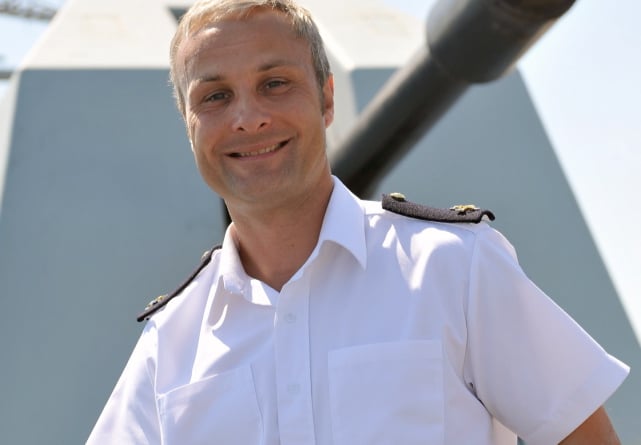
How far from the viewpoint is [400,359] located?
1.00 m

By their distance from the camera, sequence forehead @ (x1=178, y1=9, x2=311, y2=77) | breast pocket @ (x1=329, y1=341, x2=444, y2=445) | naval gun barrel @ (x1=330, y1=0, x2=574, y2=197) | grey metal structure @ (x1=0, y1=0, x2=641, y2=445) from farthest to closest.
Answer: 1. grey metal structure @ (x1=0, y1=0, x2=641, y2=445)
2. naval gun barrel @ (x1=330, y1=0, x2=574, y2=197)
3. forehead @ (x1=178, y1=9, x2=311, y2=77)
4. breast pocket @ (x1=329, y1=341, x2=444, y2=445)

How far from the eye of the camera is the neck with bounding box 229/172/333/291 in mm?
1118

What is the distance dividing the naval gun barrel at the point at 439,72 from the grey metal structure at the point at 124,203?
94mm

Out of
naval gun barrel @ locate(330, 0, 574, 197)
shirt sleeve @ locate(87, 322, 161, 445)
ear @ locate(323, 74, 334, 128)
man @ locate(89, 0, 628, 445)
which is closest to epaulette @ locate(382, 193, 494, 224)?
man @ locate(89, 0, 628, 445)

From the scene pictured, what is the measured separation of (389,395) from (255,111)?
14.1 inches

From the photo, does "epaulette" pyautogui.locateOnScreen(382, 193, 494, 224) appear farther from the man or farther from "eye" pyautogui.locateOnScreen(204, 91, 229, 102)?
"eye" pyautogui.locateOnScreen(204, 91, 229, 102)

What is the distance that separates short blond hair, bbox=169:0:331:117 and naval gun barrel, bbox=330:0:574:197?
0.96 metres

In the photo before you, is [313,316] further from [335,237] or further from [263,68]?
[263,68]

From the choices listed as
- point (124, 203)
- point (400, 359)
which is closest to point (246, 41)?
point (400, 359)

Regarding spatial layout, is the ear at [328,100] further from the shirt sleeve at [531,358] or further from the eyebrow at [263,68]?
the shirt sleeve at [531,358]

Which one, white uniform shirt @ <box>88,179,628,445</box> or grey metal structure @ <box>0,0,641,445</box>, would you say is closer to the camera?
white uniform shirt @ <box>88,179,628,445</box>

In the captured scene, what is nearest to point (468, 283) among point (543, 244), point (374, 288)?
point (374, 288)

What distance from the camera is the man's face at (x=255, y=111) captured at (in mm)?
1077

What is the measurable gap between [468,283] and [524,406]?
0.15m
